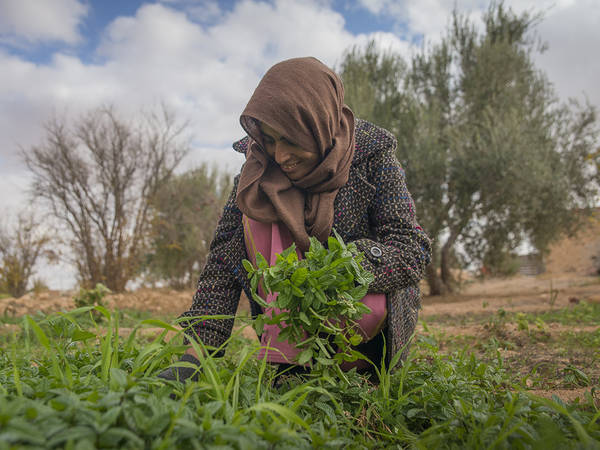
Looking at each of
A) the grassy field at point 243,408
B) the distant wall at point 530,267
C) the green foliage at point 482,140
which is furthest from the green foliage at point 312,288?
the distant wall at point 530,267

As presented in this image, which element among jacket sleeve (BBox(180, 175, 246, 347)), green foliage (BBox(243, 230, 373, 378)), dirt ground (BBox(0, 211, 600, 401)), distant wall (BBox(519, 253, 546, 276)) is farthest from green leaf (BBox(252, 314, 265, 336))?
distant wall (BBox(519, 253, 546, 276))

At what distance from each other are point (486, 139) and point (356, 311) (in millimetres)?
9494

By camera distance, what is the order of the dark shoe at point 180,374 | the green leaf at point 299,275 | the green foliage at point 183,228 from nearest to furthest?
the green leaf at point 299,275
the dark shoe at point 180,374
the green foliage at point 183,228

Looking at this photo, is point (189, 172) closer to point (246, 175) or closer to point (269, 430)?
point (246, 175)

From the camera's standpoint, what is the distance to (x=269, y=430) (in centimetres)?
85

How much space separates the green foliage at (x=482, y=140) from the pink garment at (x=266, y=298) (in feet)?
26.1

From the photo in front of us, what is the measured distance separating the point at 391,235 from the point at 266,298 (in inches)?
22.1

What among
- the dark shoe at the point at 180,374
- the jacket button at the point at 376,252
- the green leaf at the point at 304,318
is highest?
the jacket button at the point at 376,252

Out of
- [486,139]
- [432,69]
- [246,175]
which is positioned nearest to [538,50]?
[432,69]

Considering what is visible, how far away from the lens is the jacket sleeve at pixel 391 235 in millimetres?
1650

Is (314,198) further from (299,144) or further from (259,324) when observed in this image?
(259,324)

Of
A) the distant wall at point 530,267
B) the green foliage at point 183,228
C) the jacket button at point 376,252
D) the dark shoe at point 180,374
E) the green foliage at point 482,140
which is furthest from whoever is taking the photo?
the distant wall at point 530,267

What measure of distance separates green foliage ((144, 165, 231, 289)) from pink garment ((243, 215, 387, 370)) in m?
9.93

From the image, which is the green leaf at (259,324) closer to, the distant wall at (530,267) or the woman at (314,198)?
the woman at (314,198)
